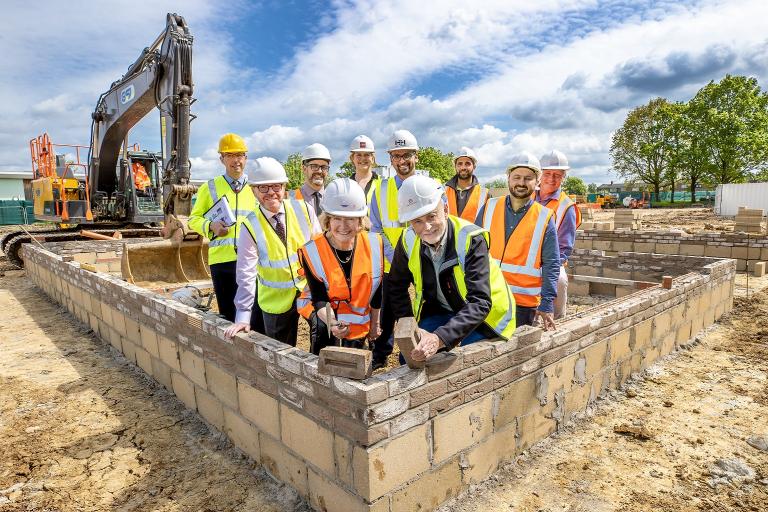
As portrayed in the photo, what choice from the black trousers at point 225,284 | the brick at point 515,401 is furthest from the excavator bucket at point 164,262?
the brick at point 515,401

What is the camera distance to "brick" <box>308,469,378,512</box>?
101 inches

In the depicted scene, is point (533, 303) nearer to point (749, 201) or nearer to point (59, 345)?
point (59, 345)

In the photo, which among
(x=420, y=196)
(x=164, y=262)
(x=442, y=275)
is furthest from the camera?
(x=164, y=262)

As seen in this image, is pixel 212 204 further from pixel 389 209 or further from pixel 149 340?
pixel 149 340

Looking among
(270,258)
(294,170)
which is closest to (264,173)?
(270,258)

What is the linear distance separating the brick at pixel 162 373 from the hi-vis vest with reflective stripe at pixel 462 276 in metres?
2.90

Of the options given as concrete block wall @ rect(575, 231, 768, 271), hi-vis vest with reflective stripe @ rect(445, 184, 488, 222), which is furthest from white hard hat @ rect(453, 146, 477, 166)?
concrete block wall @ rect(575, 231, 768, 271)

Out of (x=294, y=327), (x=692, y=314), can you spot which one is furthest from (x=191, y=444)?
(x=692, y=314)

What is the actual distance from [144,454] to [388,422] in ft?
7.53

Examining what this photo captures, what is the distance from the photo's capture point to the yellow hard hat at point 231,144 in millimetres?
4301

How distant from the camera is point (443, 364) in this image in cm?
271

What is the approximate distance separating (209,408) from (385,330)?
1638mm

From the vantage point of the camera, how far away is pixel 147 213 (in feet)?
41.0

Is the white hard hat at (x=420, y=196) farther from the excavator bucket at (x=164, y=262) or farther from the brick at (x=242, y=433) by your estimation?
the excavator bucket at (x=164, y=262)
